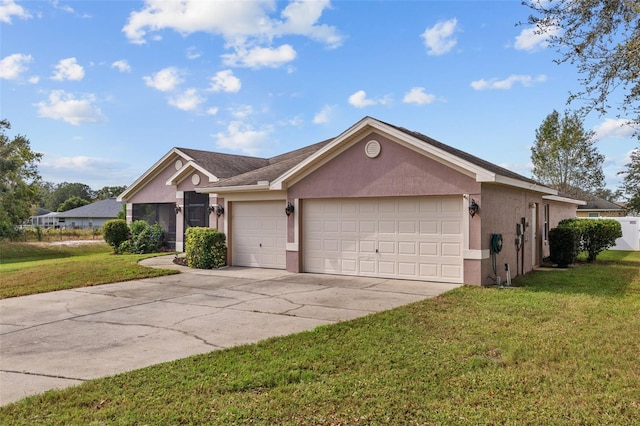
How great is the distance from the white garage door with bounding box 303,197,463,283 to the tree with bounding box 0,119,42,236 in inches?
925

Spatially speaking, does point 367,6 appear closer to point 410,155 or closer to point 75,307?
point 410,155

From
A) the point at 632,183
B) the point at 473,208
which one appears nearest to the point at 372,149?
the point at 473,208

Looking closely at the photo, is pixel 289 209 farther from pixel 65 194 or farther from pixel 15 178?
pixel 65 194

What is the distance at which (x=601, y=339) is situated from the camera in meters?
6.33

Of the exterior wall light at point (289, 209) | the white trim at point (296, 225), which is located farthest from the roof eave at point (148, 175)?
the white trim at point (296, 225)

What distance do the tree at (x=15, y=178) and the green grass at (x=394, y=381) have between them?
93.3 ft

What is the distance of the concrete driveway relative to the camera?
5.52 m

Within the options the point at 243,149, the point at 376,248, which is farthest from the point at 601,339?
the point at 243,149

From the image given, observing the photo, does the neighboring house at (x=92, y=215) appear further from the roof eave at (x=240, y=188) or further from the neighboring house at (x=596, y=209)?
the neighboring house at (x=596, y=209)

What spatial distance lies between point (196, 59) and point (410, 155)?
8.08m

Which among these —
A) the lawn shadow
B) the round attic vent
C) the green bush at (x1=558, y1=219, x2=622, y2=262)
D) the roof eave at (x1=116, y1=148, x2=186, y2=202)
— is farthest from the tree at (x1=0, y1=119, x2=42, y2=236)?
the green bush at (x1=558, y1=219, x2=622, y2=262)

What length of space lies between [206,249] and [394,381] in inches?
A: 436

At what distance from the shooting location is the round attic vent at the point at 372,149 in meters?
12.0

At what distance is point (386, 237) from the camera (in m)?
12.2
